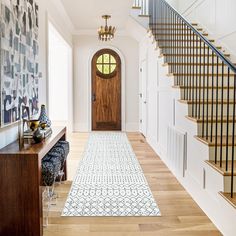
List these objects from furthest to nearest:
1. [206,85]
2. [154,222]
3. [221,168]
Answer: [206,85] → [154,222] → [221,168]

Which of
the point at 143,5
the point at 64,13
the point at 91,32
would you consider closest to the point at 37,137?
the point at 64,13

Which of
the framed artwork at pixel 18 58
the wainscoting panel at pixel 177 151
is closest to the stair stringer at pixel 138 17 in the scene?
the wainscoting panel at pixel 177 151

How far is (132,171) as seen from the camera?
15.5ft

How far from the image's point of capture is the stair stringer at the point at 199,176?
2.68 metres

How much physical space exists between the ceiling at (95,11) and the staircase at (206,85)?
2.00ft

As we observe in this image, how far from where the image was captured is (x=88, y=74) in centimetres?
893

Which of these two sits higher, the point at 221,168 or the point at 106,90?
the point at 106,90

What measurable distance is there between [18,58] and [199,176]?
7.23ft

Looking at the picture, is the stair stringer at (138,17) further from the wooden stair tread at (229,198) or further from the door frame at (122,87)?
the wooden stair tread at (229,198)

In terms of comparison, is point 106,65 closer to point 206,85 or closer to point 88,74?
point 88,74

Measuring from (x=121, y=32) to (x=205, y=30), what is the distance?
3.29m

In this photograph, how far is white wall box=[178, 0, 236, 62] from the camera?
4.73 m

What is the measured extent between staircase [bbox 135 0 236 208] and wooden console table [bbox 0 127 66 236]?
152cm

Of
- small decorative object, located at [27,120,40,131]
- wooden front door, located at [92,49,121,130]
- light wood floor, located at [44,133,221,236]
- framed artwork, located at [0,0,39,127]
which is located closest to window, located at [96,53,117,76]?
wooden front door, located at [92,49,121,130]
